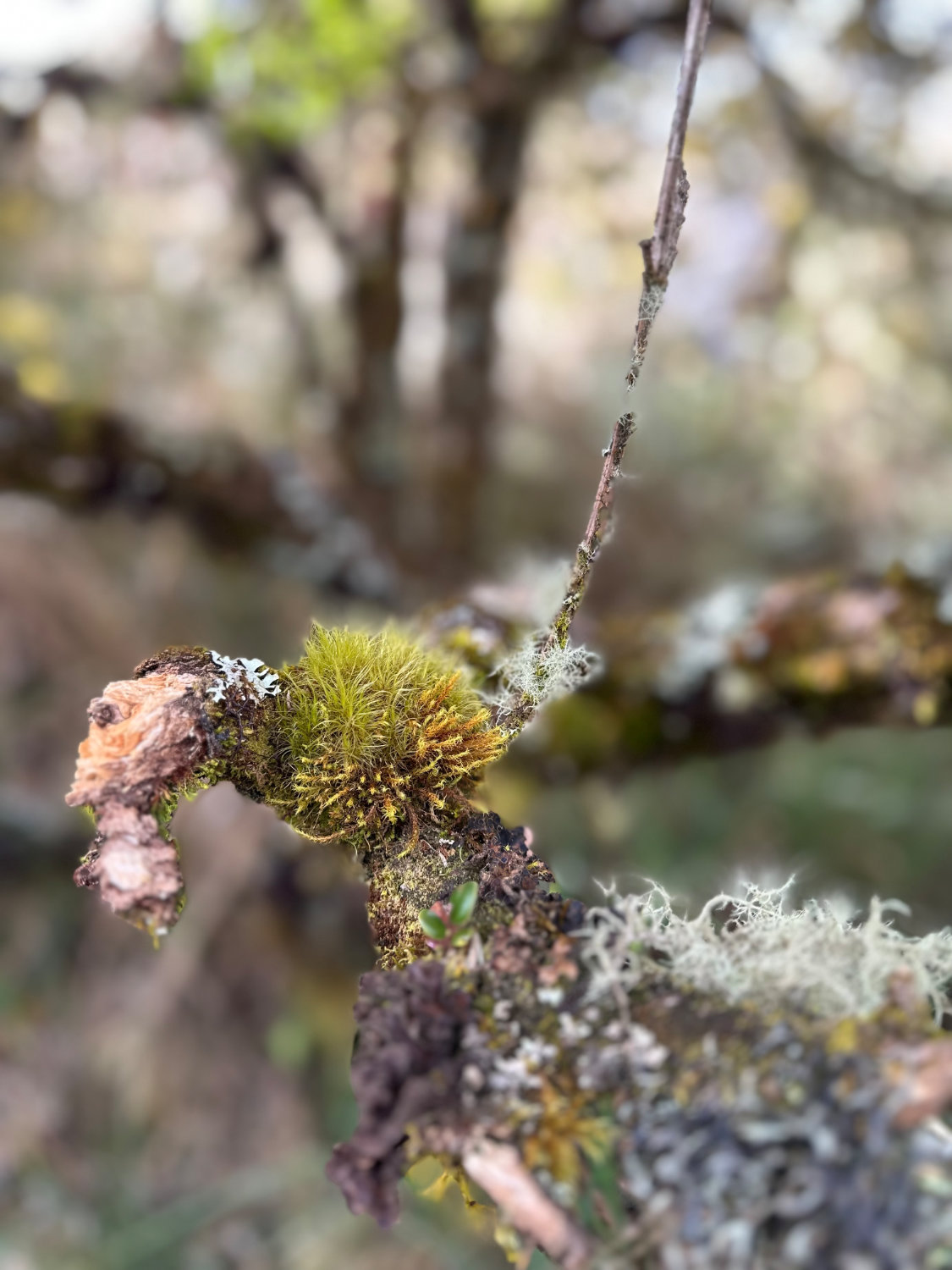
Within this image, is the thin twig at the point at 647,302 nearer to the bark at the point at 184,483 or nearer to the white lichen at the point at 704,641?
the white lichen at the point at 704,641

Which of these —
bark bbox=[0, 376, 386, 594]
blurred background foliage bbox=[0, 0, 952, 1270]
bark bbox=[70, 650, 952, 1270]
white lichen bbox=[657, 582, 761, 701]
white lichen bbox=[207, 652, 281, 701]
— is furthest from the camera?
blurred background foliage bbox=[0, 0, 952, 1270]

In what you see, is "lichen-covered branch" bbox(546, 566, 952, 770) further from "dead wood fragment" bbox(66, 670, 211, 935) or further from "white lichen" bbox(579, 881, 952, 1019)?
"dead wood fragment" bbox(66, 670, 211, 935)

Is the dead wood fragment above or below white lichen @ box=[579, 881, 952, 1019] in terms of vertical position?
above

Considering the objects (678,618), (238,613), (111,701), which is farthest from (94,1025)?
(111,701)

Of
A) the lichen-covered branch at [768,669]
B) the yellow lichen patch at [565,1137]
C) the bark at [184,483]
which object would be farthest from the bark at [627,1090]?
the bark at [184,483]

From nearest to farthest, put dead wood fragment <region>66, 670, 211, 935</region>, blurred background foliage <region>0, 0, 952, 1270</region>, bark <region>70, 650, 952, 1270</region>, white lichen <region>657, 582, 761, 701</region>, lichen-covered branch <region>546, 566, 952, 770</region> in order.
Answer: bark <region>70, 650, 952, 1270</region>, dead wood fragment <region>66, 670, 211, 935</region>, lichen-covered branch <region>546, 566, 952, 770</region>, white lichen <region>657, 582, 761, 701</region>, blurred background foliage <region>0, 0, 952, 1270</region>

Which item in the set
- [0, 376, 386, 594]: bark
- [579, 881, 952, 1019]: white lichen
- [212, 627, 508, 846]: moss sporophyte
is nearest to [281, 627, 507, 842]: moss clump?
[212, 627, 508, 846]: moss sporophyte

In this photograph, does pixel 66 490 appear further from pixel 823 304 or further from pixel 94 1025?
pixel 823 304
